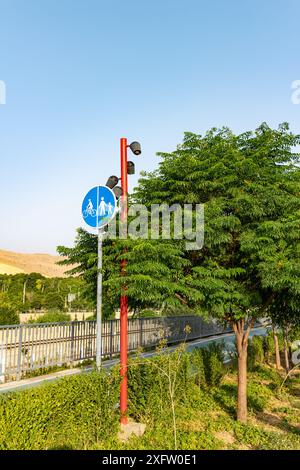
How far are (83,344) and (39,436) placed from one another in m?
7.93

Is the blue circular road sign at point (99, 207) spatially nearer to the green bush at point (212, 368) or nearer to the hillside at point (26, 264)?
the green bush at point (212, 368)

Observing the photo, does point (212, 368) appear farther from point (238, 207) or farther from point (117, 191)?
point (117, 191)

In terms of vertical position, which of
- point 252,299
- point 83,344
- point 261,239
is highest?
point 261,239

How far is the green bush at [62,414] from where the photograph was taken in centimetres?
448

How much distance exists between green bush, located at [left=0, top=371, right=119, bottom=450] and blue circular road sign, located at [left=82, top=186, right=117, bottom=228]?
2770 millimetres

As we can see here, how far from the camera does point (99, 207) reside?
23.2 ft

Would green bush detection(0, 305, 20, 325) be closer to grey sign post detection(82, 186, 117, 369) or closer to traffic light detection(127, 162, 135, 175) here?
grey sign post detection(82, 186, 117, 369)

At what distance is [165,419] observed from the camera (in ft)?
25.3

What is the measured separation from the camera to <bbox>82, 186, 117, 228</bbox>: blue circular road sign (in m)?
7.04

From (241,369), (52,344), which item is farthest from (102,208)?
(52,344)

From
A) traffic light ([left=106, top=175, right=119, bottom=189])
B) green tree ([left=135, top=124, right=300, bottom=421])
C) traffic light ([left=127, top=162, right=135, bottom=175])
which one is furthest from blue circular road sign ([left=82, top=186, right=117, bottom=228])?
green tree ([left=135, top=124, right=300, bottom=421])

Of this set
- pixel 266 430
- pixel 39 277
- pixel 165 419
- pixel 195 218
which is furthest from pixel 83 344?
pixel 39 277

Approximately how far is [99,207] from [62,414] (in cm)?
362
